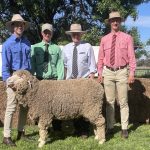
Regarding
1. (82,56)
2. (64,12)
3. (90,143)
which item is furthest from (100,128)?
(64,12)

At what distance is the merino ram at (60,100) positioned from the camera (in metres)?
8.02

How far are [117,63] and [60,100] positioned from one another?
4.72 feet

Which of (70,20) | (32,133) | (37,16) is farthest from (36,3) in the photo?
(32,133)

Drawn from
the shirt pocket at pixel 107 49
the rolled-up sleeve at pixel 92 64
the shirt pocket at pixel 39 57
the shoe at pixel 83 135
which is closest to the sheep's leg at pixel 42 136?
the shoe at pixel 83 135

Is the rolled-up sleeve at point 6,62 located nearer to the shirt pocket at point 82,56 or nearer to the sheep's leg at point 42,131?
A: the sheep's leg at point 42,131

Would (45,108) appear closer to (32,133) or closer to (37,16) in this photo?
(32,133)

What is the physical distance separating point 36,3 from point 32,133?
13265 millimetres

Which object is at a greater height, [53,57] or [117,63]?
[53,57]

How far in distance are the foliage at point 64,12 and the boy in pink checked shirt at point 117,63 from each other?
11446mm

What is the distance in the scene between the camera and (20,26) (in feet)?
26.8

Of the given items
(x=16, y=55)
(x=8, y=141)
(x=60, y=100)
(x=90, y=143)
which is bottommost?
(x=90, y=143)

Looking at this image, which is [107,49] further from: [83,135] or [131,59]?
[83,135]

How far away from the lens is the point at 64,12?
2345cm

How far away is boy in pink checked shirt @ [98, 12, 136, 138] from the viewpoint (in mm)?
8641
